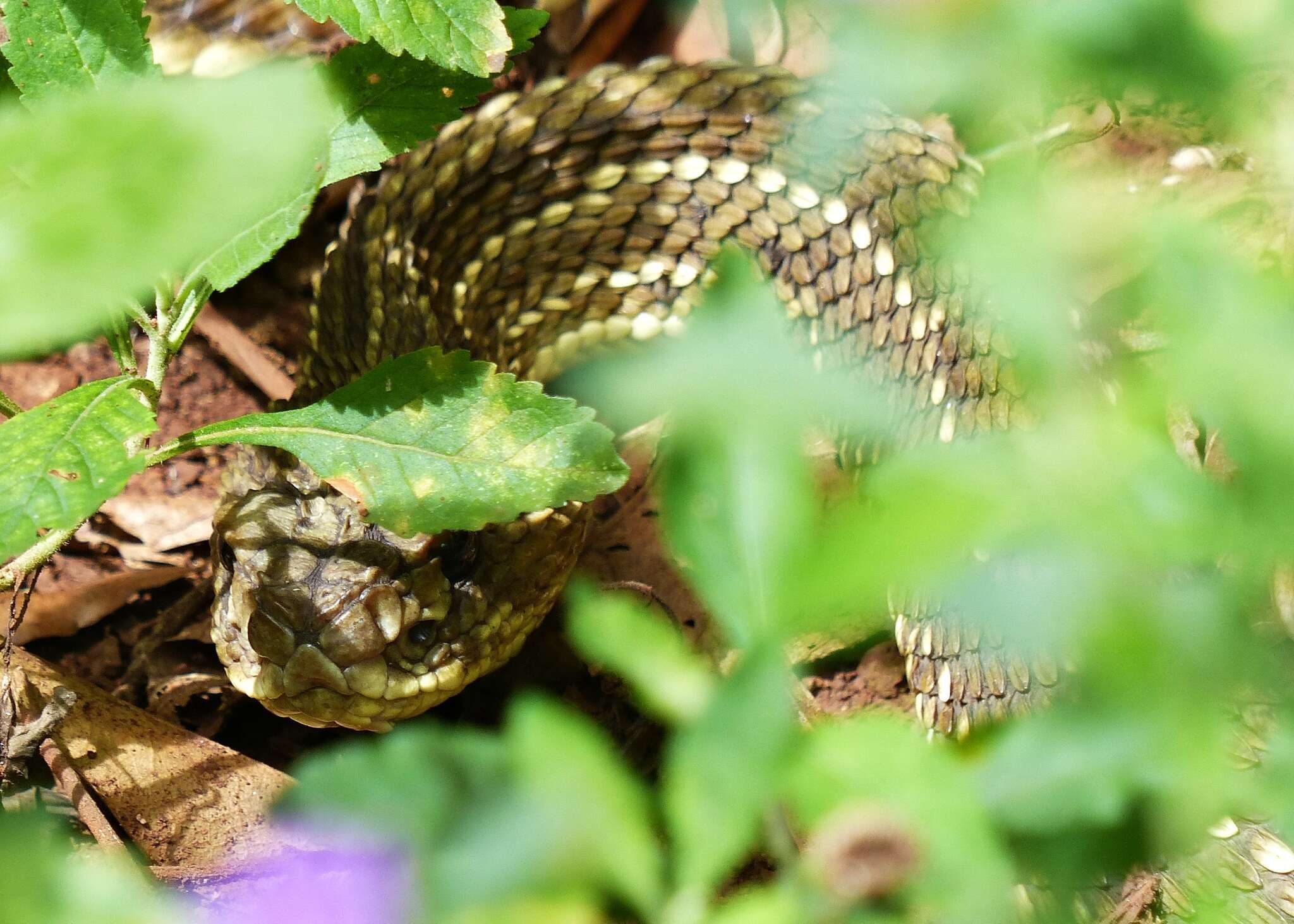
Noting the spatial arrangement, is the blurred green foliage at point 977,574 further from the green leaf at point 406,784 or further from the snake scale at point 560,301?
the snake scale at point 560,301

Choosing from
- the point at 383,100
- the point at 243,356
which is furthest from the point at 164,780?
the point at 383,100

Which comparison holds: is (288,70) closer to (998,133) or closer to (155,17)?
(998,133)

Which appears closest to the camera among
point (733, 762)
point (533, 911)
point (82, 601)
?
point (733, 762)

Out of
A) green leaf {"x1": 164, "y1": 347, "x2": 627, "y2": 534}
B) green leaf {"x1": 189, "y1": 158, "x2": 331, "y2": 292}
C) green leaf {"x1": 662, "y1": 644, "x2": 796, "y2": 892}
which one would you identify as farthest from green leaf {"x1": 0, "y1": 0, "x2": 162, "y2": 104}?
green leaf {"x1": 662, "y1": 644, "x2": 796, "y2": 892}

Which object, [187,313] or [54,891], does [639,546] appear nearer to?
[187,313]

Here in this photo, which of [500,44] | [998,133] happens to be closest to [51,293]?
[500,44]
